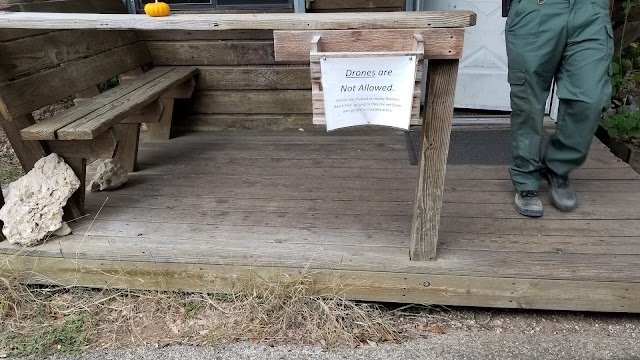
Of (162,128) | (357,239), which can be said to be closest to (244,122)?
(162,128)

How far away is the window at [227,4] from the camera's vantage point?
3.79 m

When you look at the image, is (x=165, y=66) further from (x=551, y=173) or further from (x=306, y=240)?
(x=551, y=173)

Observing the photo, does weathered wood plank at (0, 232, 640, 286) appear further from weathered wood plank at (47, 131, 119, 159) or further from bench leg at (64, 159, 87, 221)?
weathered wood plank at (47, 131, 119, 159)

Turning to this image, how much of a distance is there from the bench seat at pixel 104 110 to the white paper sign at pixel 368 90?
4.02ft

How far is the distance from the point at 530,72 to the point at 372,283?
121cm

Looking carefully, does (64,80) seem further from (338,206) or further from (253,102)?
(338,206)

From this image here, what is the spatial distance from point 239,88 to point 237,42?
347mm

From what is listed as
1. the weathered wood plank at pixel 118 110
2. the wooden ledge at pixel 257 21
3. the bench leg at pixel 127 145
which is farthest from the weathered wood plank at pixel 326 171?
the wooden ledge at pixel 257 21

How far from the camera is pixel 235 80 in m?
3.99

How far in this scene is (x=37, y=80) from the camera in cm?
263

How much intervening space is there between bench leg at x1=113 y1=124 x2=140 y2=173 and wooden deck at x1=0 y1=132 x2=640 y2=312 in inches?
5.5

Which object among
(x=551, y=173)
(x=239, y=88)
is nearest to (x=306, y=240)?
(x=551, y=173)

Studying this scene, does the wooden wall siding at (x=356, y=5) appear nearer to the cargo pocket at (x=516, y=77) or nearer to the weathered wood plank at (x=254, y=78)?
the weathered wood plank at (x=254, y=78)

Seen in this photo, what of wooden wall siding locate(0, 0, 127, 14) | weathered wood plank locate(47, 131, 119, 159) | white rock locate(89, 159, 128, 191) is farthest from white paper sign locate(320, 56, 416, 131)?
wooden wall siding locate(0, 0, 127, 14)
